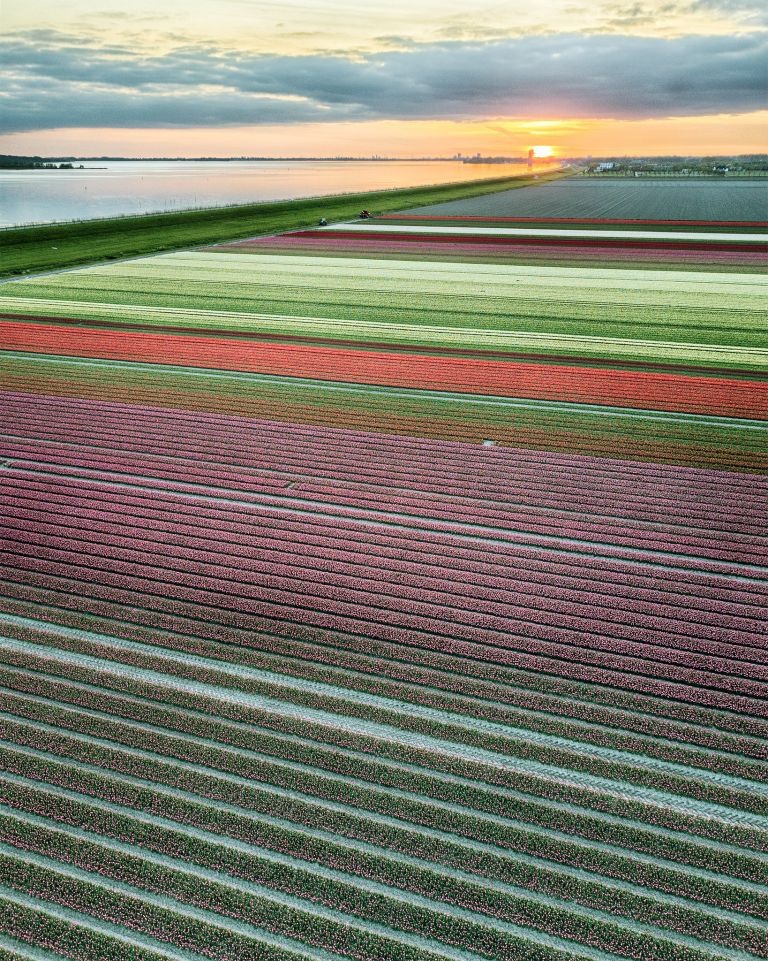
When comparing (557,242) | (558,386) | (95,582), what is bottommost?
(95,582)

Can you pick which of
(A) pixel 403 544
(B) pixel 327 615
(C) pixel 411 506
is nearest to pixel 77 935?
(B) pixel 327 615

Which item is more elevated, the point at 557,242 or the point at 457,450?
the point at 557,242

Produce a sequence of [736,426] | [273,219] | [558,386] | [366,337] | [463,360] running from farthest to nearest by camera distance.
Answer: [273,219] → [366,337] → [463,360] → [558,386] → [736,426]

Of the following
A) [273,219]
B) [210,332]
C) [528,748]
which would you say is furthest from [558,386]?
[273,219]

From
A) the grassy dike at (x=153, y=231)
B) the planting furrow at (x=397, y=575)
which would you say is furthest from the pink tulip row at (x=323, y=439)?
the grassy dike at (x=153, y=231)

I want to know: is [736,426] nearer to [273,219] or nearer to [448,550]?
[448,550]

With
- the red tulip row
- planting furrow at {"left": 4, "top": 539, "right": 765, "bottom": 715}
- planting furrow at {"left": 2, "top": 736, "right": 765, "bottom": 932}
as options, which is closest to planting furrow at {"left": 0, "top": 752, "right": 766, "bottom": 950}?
planting furrow at {"left": 2, "top": 736, "right": 765, "bottom": 932}

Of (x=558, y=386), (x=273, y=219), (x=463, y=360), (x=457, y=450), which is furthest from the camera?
(x=273, y=219)
